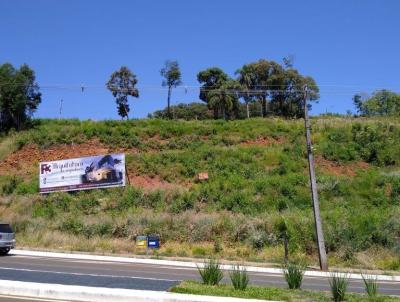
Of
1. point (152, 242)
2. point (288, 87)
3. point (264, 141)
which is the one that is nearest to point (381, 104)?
point (288, 87)

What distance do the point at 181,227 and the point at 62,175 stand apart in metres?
13.3

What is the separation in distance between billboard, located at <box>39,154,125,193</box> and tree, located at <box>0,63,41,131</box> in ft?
58.7

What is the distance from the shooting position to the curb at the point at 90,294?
910 centimetres

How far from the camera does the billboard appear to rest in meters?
38.5

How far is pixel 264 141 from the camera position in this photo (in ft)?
163

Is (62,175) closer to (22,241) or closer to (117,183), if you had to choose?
(117,183)

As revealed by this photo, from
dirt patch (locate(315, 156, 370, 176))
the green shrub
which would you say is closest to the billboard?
the green shrub

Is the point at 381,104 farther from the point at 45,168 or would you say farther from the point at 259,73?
the point at 45,168

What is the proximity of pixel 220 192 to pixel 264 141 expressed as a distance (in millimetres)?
14290

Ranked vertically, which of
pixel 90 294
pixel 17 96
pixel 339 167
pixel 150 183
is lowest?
pixel 90 294

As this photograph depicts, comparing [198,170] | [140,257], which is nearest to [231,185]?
[198,170]

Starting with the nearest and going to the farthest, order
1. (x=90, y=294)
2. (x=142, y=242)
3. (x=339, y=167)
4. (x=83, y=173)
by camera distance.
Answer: (x=90, y=294) < (x=142, y=242) < (x=83, y=173) < (x=339, y=167)

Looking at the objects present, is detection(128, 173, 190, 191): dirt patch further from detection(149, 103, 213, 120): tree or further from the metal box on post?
detection(149, 103, 213, 120): tree

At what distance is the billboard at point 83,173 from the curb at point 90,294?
28.2 m
